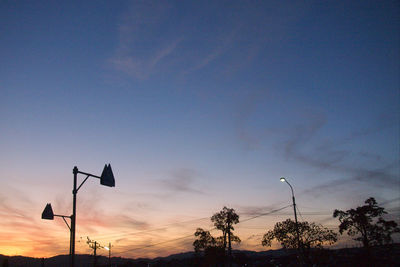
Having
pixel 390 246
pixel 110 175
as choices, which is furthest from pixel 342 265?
pixel 110 175

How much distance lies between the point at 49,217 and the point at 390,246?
1903 inches

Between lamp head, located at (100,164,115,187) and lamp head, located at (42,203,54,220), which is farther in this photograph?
lamp head, located at (42,203,54,220)

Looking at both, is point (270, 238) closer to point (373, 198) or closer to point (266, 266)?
point (373, 198)

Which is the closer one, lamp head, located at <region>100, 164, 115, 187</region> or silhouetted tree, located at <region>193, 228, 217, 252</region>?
lamp head, located at <region>100, 164, 115, 187</region>

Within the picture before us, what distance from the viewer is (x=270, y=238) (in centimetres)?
4725

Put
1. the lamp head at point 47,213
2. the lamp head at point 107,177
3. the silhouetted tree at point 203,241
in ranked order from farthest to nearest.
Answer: the silhouetted tree at point 203,241 → the lamp head at point 47,213 → the lamp head at point 107,177

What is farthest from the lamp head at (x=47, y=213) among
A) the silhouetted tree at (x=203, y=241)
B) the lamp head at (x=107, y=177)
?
the silhouetted tree at (x=203, y=241)

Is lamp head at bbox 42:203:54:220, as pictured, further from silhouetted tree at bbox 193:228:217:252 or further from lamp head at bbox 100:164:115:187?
silhouetted tree at bbox 193:228:217:252

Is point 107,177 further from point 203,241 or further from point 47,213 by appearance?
point 203,241

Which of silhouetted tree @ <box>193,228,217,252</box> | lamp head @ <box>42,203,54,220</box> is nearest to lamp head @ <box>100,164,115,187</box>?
lamp head @ <box>42,203,54,220</box>

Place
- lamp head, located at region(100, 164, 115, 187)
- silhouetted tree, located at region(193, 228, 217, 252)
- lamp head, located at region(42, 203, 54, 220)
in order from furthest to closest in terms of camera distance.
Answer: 1. silhouetted tree, located at region(193, 228, 217, 252)
2. lamp head, located at region(42, 203, 54, 220)
3. lamp head, located at region(100, 164, 115, 187)

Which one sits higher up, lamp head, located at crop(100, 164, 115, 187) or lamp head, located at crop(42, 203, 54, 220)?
lamp head, located at crop(100, 164, 115, 187)

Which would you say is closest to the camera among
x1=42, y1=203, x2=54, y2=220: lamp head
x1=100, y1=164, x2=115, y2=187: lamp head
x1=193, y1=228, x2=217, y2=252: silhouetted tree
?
x1=100, y1=164, x2=115, y2=187: lamp head

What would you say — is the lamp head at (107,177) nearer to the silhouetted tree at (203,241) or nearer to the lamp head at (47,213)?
the lamp head at (47,213)
